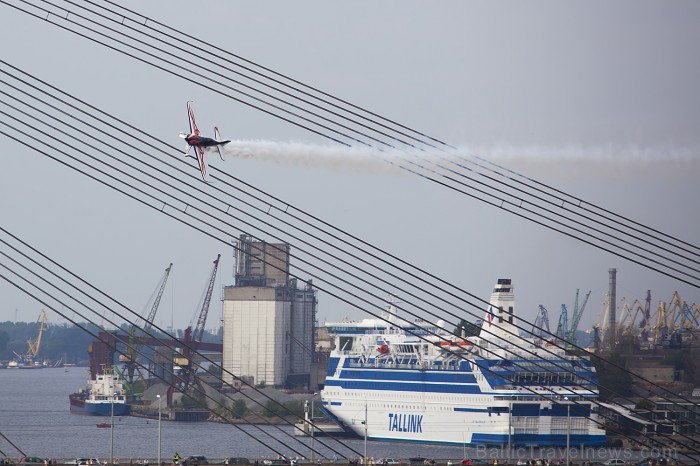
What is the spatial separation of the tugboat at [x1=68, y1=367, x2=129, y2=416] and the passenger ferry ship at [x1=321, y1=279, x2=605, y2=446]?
37099 mm

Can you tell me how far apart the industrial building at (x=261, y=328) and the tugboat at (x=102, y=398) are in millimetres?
11847

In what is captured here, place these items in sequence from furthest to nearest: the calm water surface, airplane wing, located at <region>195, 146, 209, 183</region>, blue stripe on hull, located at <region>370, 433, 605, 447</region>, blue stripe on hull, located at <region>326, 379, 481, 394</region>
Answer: blue stripe on hull, located at <region>326, 379, 481, 394</region> < blue stripe on hull, located at <region>370, 433, 605, 447</region> < the calm water surface < airplane wing, located at <region>195, 146, 209, 183</region>

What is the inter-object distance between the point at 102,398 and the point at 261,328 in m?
18.9

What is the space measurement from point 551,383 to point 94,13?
202 ft

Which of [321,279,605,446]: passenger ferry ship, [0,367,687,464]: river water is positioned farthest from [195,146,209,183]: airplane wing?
[321,279,605,446]: passenger ferry ship

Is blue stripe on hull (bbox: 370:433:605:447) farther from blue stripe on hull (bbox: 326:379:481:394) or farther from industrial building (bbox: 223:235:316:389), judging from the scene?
industrial building (bbox: 223:235:316:389)

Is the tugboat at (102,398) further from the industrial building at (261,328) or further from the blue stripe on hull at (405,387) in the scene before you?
the blue stripe on hull at (405,387)

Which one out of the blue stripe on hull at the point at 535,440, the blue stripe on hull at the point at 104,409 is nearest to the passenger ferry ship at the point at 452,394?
the blue stripe on hull at the point at 535,440

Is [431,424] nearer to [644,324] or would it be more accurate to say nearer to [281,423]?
[281,423]

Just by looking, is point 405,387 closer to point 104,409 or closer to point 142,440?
point 142,440

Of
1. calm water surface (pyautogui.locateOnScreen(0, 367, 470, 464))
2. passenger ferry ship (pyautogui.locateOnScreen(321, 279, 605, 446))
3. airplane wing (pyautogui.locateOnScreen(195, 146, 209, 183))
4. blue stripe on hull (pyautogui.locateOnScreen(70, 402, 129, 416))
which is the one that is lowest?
calm water surface (pyautogui.locateOnScreen(0, 367, 470, 464))

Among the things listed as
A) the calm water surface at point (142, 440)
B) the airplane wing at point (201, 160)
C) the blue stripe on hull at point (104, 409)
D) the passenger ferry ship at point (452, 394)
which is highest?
the airplane wing at point (201, 160)

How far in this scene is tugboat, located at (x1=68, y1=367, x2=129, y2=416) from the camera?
127144mm

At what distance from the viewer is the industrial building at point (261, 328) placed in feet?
446
